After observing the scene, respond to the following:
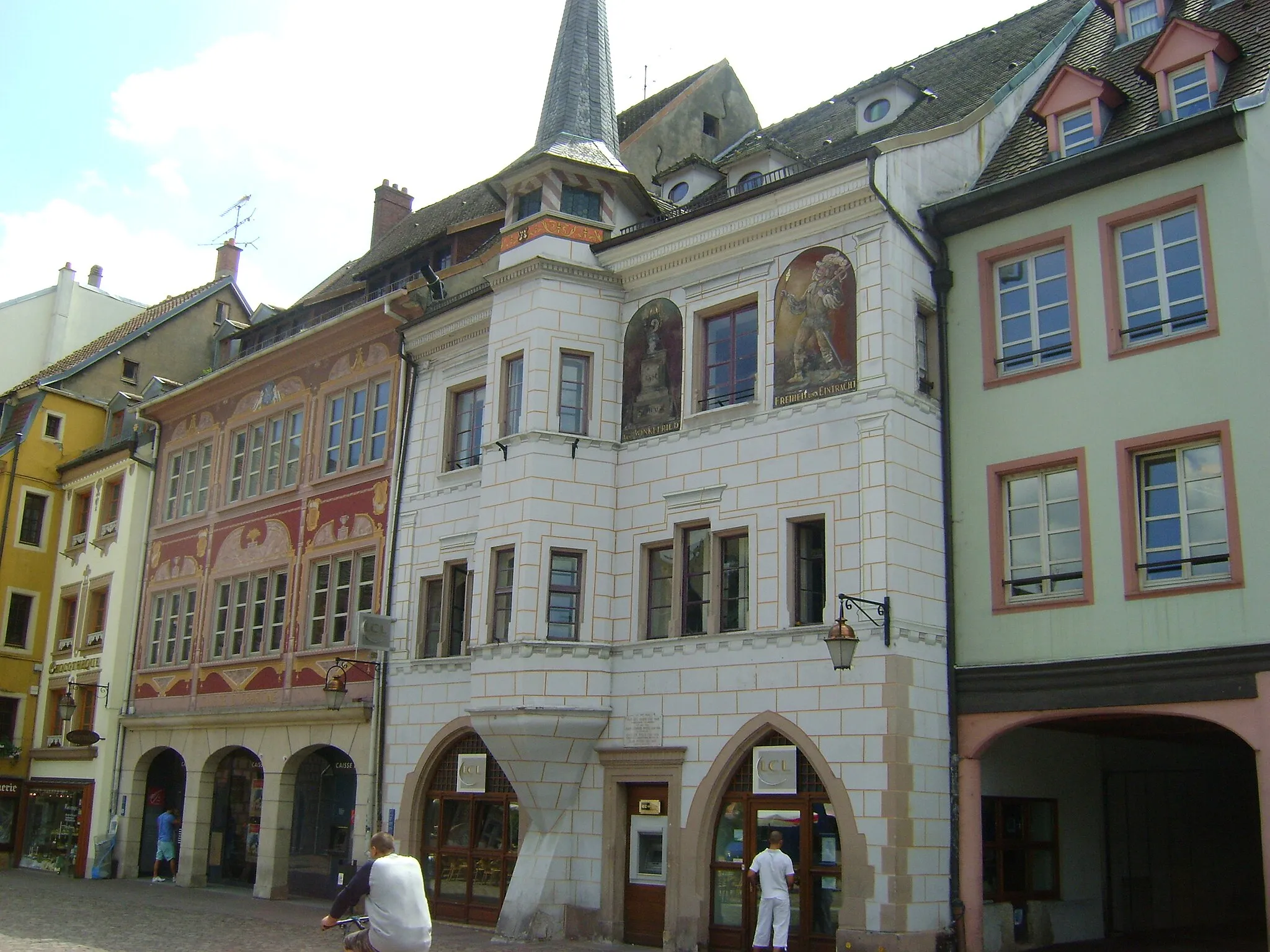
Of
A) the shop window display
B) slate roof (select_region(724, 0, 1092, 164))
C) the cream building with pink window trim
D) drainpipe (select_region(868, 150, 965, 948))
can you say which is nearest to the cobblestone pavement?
the shop window display

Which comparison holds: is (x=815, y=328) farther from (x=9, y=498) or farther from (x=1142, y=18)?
(x=9, y=498)

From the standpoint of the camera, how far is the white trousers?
15.3m

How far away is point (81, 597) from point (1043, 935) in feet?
80.6

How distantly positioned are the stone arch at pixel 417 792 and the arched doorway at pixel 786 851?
5599mm

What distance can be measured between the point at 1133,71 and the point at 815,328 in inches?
232

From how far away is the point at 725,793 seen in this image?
56.9 ft

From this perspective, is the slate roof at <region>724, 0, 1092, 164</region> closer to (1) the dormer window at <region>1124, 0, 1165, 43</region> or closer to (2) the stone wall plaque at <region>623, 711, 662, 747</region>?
(1) the dormer window at <region>1124, 0, 1165, 43</region>

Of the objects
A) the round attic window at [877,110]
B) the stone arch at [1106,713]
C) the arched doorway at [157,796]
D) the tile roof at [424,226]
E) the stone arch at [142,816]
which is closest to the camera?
the stone arch at [1106,713]

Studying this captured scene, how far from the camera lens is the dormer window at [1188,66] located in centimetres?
1648

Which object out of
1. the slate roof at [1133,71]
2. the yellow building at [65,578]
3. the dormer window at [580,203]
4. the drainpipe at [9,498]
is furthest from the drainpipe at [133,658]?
the slate roof at [1133,71]

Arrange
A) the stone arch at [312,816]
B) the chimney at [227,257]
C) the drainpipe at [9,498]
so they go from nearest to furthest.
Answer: the stone arch at [312,816], the drainpipe at [9,498], the chimney at [227,257]

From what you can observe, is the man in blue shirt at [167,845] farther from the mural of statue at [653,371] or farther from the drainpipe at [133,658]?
the mural of statue at [653,371]

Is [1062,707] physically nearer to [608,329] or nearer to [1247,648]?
[1247,648]

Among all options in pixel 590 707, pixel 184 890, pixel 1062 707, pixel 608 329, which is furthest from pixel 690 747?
pixel 184 890
